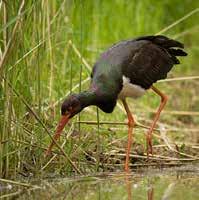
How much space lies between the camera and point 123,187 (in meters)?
5.89

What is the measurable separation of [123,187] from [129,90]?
1314 millimetres

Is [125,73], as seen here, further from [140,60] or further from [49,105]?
[49,105]

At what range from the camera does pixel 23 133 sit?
20.5ft

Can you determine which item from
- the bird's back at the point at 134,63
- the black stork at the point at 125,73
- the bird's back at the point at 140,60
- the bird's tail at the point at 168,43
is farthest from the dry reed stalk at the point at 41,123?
the bird's tail at the point at 168,43

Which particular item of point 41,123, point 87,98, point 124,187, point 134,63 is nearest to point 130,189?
point 124,187

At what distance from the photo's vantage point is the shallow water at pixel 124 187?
5.53 m

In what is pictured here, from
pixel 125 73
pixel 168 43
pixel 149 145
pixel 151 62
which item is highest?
pixel 168 43

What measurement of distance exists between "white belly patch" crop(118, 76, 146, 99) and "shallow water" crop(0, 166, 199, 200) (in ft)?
2.29

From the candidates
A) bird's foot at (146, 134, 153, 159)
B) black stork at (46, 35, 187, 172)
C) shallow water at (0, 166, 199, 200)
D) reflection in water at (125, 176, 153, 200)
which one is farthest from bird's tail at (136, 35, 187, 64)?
reflection in water at (125, 176, 153, 200)

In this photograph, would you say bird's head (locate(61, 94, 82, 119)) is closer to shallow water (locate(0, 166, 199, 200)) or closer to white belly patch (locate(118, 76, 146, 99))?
shallow water (locate(0, 166, 199, 200))

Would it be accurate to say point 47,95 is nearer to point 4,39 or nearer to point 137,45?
point 137,45

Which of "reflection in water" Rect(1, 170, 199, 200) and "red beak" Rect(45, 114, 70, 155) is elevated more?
"red beak" Rect(45, 114, 70, 155)

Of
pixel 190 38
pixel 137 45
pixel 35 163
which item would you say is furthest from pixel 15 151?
pixel 190 38

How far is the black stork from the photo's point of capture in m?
6.54
